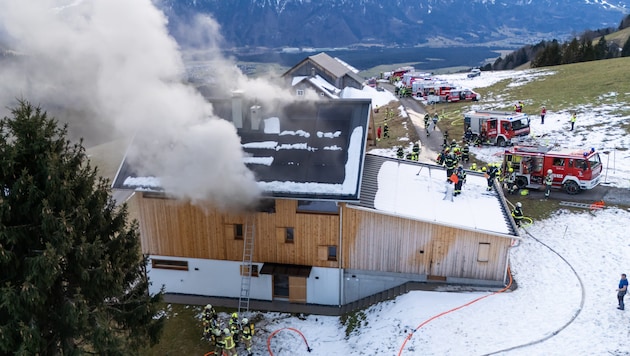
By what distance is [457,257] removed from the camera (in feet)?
59.4

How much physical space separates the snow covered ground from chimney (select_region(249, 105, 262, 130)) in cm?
791

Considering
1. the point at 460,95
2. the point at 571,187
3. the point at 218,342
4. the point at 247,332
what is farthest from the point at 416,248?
the point at 460,95

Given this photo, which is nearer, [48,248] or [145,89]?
[48,248]

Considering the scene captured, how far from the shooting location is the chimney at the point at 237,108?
2014cm

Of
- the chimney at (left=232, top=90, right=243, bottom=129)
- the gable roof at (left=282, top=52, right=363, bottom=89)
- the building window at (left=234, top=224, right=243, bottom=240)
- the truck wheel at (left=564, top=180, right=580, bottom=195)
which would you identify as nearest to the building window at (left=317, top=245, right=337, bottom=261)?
the building window at (left=234, top=224, right=243, bottom=240)

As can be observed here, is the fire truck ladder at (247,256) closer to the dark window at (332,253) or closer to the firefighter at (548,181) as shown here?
the dark window at (332,253)

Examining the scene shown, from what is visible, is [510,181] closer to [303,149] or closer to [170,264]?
[303,149]

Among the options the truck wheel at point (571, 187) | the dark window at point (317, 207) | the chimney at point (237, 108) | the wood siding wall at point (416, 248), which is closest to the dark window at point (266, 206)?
the dark window at point (317, 207)

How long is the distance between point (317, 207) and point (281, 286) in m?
3.89

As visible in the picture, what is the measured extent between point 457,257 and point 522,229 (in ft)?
20.5

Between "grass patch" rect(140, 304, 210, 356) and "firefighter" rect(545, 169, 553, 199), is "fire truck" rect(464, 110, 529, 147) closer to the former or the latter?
"firefighter" rect(545, 169, 553, 199)

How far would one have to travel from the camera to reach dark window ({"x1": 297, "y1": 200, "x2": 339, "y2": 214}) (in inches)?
727

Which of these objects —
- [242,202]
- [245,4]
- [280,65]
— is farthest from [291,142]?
[245,4]

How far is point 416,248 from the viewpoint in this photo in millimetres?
18375
